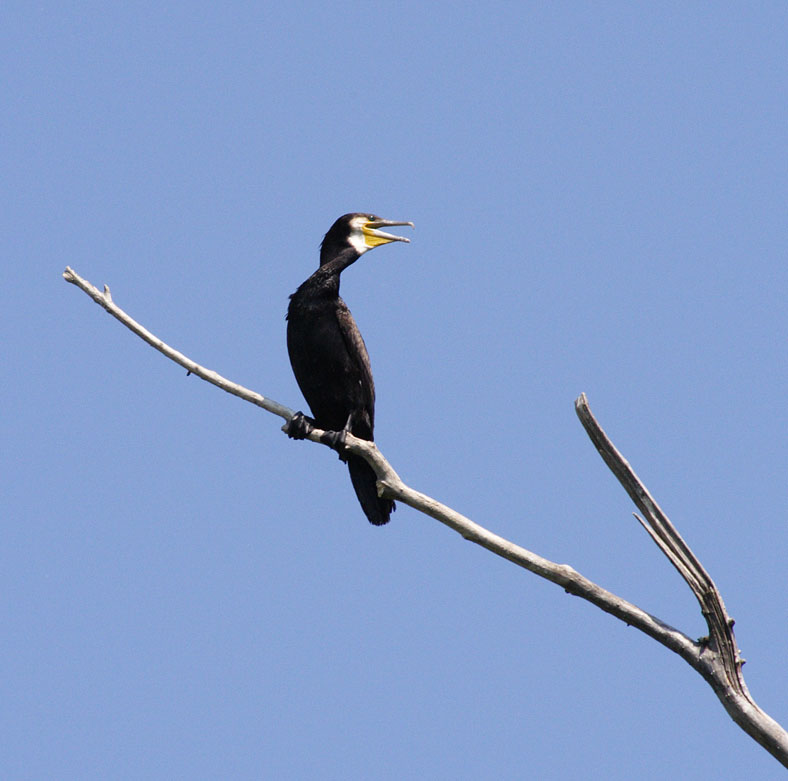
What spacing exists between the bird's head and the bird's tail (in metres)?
1.40

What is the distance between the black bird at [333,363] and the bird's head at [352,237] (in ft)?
0.65

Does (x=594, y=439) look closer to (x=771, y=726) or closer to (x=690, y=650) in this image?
(x=690, y=650)

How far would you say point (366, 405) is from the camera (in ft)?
22.5

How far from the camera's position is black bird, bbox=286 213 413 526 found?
677 centimetres

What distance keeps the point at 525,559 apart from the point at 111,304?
7.90ft

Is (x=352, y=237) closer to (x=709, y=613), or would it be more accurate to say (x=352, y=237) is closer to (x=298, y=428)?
(x=298, y=428)

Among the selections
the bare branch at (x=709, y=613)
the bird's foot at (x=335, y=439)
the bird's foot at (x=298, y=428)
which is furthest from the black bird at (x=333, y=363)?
the bare branch at (x=709, y=613)

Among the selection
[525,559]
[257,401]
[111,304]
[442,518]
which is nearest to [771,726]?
[525,559]

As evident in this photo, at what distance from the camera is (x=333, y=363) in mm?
6785

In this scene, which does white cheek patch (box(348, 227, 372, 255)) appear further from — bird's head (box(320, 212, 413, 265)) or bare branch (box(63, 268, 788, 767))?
bare branch (box(63, 268, 788, 767))

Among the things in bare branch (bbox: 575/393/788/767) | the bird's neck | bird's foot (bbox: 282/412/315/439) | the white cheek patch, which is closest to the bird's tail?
bird's foot (bbox: 282/412/315/439)

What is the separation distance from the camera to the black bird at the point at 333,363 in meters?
6.77

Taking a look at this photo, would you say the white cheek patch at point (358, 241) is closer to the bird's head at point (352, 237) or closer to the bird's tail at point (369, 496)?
the bird's head at point (352, 237)

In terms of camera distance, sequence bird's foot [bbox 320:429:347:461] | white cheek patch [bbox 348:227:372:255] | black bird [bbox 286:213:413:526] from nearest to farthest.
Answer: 1. bird's foot [bbox 320:429:347:461]
2. black bird [bbox 286:213:413:526]
3. white cheek patch [bbox 348:227:372:255]
